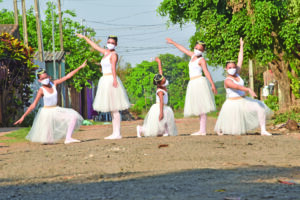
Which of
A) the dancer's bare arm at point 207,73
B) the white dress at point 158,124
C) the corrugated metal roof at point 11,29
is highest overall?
the corrugated metal roof at point 11,29

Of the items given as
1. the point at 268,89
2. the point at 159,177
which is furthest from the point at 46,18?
the point at 159,177

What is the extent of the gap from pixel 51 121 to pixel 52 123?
0.05m

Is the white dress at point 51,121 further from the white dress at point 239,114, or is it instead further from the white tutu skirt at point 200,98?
the white dress at point 239,114

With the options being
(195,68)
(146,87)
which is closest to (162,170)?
(195,68)

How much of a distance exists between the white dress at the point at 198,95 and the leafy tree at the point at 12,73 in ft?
42.1

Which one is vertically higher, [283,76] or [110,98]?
[283,76]

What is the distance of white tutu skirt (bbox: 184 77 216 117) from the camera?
→ 1140 cm

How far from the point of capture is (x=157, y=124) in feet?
37.7

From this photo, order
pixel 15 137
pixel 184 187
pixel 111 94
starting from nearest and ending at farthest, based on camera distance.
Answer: pixel 184 187
pixel 111 94
pixel 15 137

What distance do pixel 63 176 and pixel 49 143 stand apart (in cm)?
533

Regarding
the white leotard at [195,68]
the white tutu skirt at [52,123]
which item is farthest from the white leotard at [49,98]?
the white leotard at [195,68]

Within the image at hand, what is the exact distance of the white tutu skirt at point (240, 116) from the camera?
1120 centimetres

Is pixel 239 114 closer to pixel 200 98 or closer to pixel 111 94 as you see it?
pixel 200 98

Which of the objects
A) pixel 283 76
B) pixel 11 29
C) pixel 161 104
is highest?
pixel 11 29
